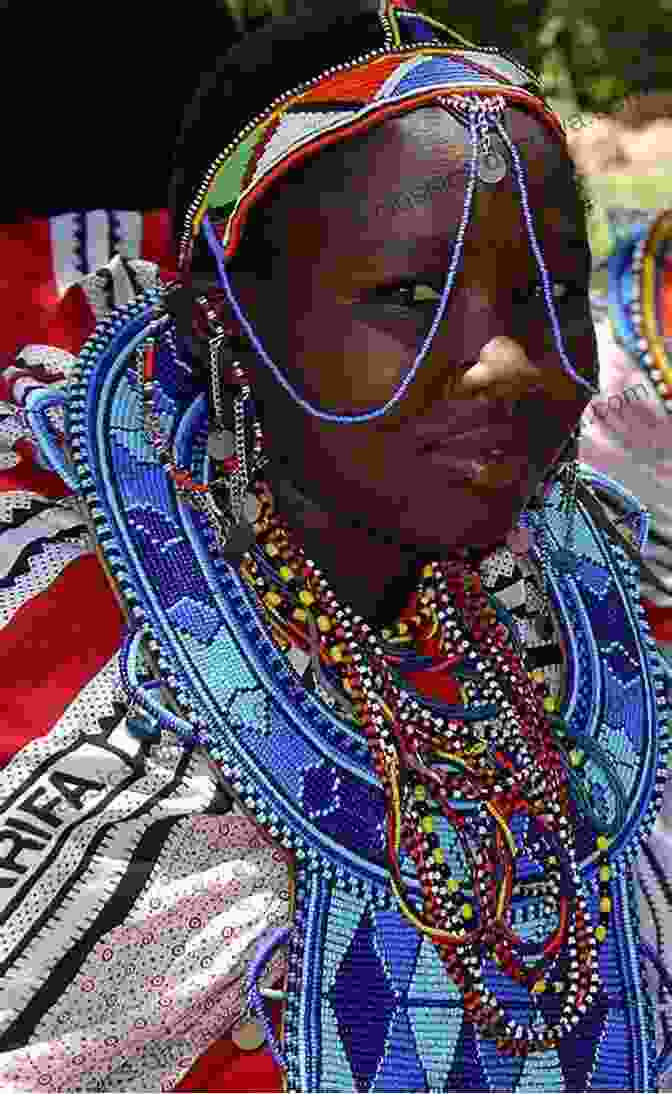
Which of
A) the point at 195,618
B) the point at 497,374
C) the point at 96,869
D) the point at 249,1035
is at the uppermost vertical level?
the point at 497,374

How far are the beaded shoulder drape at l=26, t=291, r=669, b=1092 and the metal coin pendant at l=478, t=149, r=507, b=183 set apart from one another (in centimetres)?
54

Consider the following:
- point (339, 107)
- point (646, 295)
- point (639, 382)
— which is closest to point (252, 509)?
point (339, 107)

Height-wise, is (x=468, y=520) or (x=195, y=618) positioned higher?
(x=468, y=520)

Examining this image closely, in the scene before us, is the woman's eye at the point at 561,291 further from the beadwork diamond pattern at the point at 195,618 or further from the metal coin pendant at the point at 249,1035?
the metal coin pendant at the point at 249,1035

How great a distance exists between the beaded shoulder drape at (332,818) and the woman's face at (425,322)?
236 millimetres

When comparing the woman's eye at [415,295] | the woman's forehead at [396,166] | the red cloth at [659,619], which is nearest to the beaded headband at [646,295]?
the red cloth at [659,619]

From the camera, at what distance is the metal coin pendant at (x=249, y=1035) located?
221 centimetres

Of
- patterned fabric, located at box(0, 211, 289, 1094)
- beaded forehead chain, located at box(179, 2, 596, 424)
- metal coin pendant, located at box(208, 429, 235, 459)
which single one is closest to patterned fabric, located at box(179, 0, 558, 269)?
beaded forehead chain, located at box(179, 2, 596, 424)

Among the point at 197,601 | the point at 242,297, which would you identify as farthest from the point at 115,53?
the point at 197,601

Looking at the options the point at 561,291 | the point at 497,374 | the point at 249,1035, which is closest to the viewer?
the point at 497,374

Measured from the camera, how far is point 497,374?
6.53 ft

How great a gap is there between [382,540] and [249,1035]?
25.9 inches

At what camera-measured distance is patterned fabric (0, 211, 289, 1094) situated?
79.7 inches

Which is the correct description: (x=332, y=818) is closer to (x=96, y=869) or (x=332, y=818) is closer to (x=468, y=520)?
(x=96, y=869)
